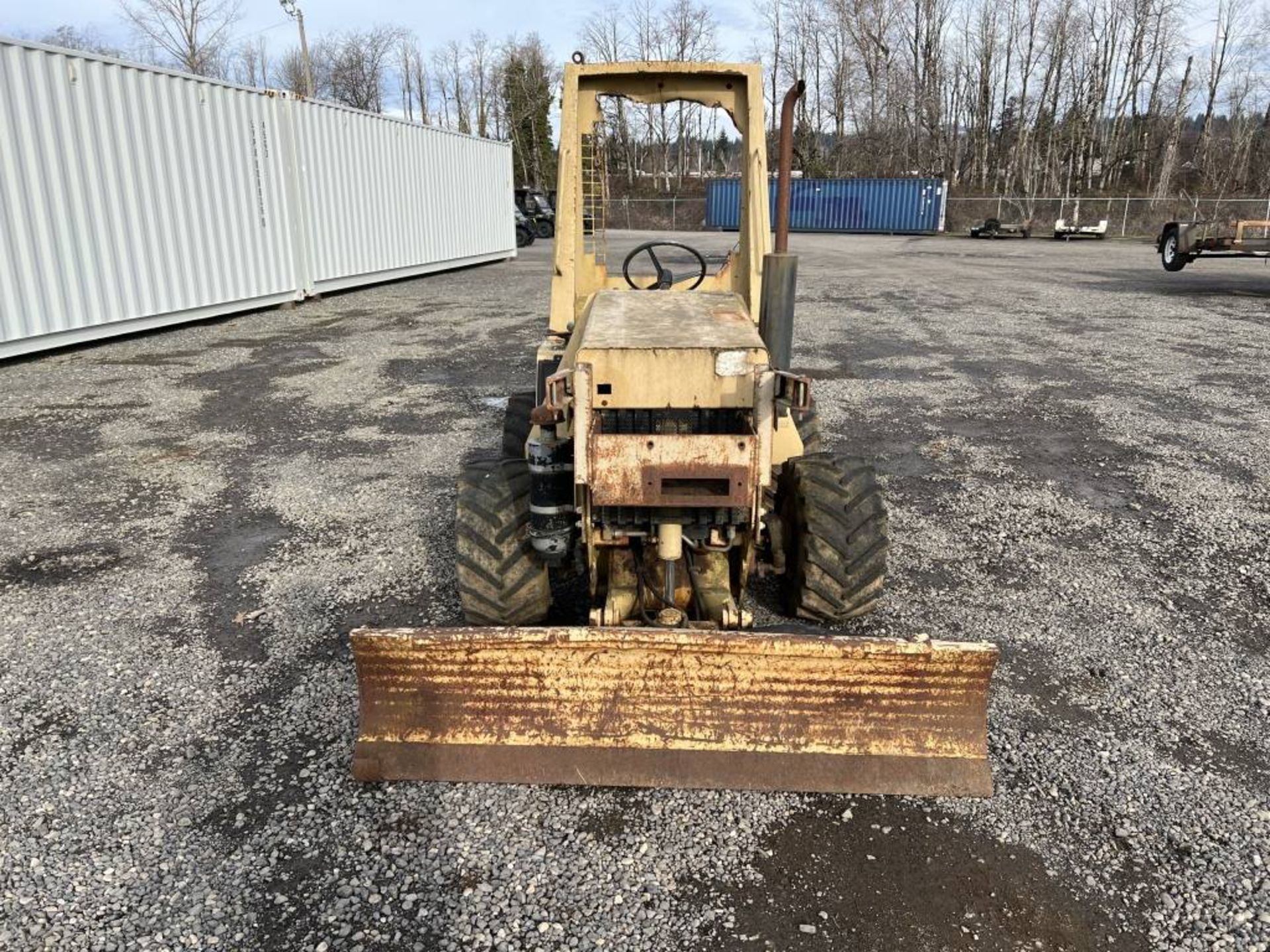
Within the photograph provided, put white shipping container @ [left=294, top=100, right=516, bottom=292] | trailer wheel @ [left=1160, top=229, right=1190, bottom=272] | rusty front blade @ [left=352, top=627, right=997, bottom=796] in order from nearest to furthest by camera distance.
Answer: rusty front blade @ [left=352, top=627, right=997, bottom=796], white shipping container @ [left=294, top=100, right=516, bottom=292], trailer wheel @ [left=1160, top=229, right=1190, bottom=272]

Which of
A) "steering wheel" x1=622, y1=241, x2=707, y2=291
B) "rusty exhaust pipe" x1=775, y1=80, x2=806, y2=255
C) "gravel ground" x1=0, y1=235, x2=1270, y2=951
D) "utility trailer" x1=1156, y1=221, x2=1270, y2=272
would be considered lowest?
"gravel ground" x1=0, y1=235, x2=1270, y2=951

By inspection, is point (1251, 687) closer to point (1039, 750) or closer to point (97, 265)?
point (1039, 750)

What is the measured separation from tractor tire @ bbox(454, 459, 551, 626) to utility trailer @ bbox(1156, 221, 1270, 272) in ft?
55.1

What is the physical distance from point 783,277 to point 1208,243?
17.1 meters

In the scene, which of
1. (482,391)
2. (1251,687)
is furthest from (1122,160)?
(1251,687)

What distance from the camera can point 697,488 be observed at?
3.24 metres

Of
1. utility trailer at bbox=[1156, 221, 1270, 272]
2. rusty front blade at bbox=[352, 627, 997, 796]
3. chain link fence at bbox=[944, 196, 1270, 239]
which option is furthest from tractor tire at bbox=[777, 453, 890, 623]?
chain link fence at bbox=[944, 196, 1270, 239]

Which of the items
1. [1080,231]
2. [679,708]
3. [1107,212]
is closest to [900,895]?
[679,708]

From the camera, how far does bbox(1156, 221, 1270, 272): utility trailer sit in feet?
52.4

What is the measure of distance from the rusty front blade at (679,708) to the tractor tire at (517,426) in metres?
2.53

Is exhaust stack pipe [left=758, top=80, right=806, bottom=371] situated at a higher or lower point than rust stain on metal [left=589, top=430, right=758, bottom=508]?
higher

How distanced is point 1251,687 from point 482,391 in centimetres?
707

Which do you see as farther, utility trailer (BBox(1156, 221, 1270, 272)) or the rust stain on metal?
utility trailer (BBox(1156, 221, 1270, 272))

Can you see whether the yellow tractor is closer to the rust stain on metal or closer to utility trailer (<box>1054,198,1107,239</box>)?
the rust stain on metal
